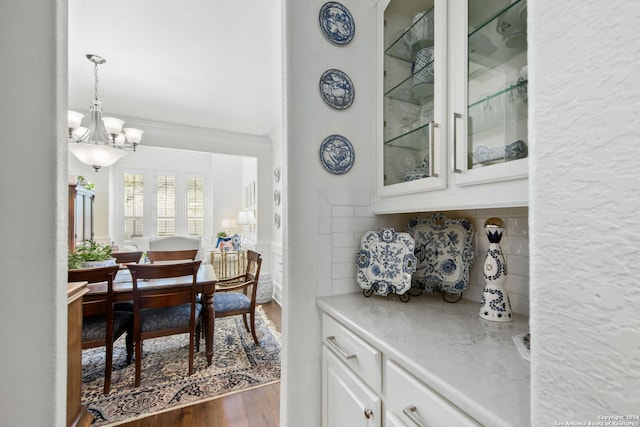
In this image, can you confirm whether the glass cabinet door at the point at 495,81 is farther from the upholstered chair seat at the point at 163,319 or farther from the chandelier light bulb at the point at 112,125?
the chandelier light bulb at the point at 112,125

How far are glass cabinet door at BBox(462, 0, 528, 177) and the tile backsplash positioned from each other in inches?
12.9

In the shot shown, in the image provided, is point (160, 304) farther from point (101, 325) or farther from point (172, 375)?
point (172, 375)

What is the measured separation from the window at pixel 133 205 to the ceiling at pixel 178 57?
2.72 meters

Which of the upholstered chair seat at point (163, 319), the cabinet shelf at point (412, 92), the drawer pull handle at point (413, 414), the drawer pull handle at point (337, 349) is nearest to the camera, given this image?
the drawer pull handle at point (413, 414)

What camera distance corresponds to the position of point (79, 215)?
333 centimetres

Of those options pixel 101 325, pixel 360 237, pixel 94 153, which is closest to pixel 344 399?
pixel 360 237

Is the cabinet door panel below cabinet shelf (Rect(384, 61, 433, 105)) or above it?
below

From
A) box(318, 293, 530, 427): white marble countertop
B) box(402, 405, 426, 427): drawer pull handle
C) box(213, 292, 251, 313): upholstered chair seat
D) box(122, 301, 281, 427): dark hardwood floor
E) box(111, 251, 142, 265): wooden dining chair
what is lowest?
Answer: box(122, 301, 281, 427): dark hardwood floor

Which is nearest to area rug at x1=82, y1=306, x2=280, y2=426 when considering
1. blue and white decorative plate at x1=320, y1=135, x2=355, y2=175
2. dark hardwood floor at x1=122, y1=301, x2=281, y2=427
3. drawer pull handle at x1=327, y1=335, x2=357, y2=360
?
dark hardwood floor at x1=122, y1=301, x2=281, y2=427

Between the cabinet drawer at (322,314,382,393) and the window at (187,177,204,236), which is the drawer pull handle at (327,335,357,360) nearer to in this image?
the cabinet drawer at (322,314,382,393)

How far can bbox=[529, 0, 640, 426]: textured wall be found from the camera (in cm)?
26

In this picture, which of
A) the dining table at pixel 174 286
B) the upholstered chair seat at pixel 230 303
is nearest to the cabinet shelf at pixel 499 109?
the dining table at pixel 174 286

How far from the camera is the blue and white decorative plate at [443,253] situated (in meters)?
1.10

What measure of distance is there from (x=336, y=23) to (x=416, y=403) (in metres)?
1.52
